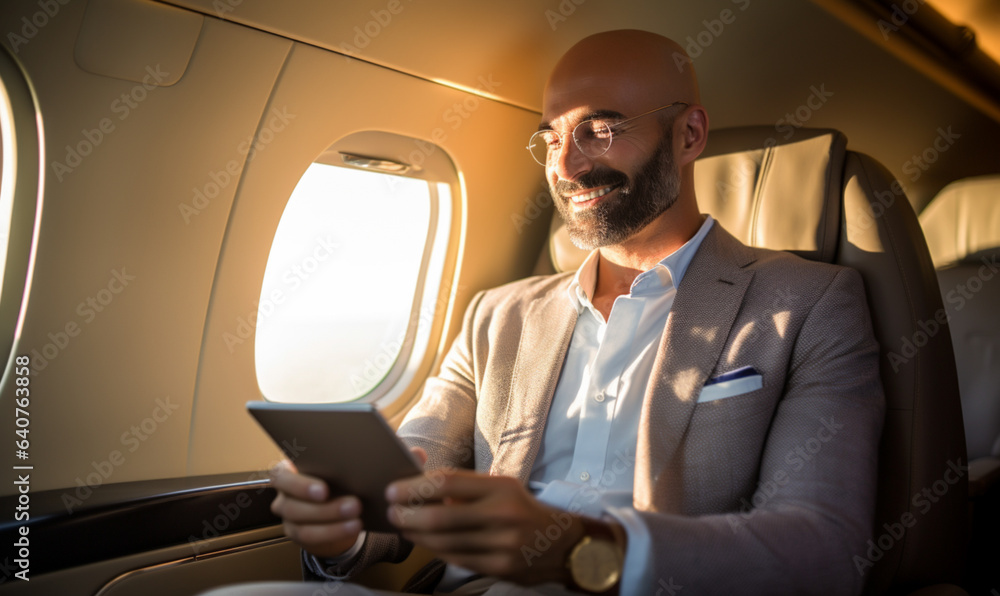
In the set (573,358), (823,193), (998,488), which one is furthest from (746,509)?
(998,488)

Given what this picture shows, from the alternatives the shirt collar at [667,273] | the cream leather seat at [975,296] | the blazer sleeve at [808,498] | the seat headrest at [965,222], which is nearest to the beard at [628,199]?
the shirt collar at [667,273]

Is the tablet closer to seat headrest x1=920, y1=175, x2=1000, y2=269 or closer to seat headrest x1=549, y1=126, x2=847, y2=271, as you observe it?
seat headrest x1=549, y1=126, x2=847, y2=271

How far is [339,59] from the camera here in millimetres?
2133

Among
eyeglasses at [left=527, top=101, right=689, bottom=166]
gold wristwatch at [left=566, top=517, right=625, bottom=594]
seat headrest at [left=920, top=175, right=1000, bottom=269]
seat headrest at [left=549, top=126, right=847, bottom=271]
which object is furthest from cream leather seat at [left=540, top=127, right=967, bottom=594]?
seat headrest at [left=920, top=175, right=1000, bottom=269]

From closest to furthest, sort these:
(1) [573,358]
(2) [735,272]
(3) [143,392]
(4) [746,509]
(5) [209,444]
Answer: (4) [746,509], (2) [735,272], (1) [573,358], (3) [143,392], (5) [209,444]

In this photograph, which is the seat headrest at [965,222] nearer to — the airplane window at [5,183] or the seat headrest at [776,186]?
the seat headrest at [776,186]

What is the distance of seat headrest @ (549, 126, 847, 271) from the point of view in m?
1.89

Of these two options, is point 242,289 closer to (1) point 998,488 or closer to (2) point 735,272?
(2) point 735,272

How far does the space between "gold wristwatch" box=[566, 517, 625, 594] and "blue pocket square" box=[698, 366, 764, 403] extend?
21.2 inches

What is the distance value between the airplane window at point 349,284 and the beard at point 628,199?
94 cm

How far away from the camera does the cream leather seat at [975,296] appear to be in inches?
103

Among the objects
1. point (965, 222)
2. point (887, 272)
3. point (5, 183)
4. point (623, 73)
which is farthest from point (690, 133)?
point (5, 183)

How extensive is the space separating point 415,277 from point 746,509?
1.73 metres

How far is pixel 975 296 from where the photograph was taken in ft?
9.04
